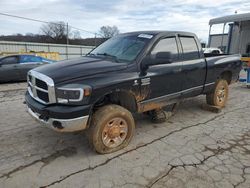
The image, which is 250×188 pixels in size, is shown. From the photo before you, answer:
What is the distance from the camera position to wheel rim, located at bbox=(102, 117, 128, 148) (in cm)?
326

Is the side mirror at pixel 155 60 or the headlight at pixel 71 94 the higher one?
the side mirror at pixel 155 60

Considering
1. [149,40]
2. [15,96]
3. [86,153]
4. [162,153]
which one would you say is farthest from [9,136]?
[15,96]

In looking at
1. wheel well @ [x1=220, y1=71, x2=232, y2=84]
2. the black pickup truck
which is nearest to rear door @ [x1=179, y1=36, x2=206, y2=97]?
the black pickup truck

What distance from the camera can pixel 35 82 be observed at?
3.25 meters

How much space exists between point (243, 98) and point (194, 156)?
15.3ft

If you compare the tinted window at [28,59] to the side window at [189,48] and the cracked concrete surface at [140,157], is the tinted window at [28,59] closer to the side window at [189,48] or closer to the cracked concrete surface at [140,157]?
the cracked concrete surface at [140,157]

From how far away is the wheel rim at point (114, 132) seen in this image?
3260 mm

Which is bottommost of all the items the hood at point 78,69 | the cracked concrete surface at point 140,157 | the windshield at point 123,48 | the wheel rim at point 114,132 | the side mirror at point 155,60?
the cracked concrete surface at point 140,157

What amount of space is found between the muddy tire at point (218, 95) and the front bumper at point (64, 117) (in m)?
3.73

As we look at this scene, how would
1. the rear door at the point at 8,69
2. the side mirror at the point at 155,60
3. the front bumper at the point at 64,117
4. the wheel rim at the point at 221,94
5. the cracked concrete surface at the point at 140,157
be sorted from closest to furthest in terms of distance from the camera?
1. the cracked concrete surface at the point at 140,157
2. the front bumper at the point at 64,117
3. the side mirror at the point at 155,60
4. the wheel rim at the point at 221,94
5. the rear door at the point at 8,69

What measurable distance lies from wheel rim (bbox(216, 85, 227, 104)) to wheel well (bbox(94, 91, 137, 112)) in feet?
9.79

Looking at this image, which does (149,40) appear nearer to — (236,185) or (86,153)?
(86,153)

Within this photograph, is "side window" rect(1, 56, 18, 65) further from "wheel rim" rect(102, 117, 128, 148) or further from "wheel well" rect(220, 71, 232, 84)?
"wheel well" rect(220, 71, 232, 84)

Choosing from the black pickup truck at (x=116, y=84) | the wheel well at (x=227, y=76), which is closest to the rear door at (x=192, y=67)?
the black pickup truck at (x=116, y=84)
